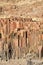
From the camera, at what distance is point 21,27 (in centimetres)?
482

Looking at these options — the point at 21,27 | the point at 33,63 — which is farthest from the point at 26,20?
the point at 33,63

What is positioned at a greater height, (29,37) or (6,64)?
(29,37)

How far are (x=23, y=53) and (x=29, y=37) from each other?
30 cm

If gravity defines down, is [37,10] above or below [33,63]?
above

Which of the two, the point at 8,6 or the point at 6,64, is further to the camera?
the point at 8,6

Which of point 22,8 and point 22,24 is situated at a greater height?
point 22,8

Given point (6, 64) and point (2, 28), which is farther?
point (2, 28)

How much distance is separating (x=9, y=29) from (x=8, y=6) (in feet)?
1.37

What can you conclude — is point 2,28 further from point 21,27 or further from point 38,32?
point 38,32

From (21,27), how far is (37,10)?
403 mm

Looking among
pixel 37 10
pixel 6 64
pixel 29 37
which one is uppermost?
pixel 37 10

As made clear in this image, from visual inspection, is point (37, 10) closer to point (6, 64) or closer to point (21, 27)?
point (21, 27)

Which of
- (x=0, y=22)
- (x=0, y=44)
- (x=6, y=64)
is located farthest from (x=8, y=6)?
(x=6, y=64)

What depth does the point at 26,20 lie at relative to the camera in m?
4.78
